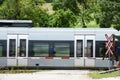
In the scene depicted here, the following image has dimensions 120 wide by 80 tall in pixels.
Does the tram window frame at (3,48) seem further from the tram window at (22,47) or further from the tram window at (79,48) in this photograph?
the tram window at (79,48)

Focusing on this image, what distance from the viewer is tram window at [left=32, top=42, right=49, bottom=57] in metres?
36.9

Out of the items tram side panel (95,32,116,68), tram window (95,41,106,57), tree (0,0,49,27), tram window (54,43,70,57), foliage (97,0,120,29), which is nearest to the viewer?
foliage (97,0,120,29)

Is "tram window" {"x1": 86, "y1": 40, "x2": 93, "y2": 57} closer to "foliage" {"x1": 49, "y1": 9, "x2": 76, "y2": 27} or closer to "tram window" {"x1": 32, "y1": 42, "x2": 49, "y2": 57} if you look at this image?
"tram window" {"x1": 32, "y1": 42, "x2": 49, "y2": 57}

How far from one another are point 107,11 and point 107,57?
378 centimetres

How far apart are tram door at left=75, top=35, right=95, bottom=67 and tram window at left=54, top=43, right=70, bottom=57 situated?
0.71 meters

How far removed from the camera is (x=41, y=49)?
121ft

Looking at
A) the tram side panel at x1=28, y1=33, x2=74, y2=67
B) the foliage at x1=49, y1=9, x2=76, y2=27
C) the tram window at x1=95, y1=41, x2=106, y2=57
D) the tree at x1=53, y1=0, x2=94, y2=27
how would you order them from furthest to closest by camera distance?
the tree at x1=53, y1=0, x2=94, y2=27
the foliage at x1=49, y1=9, x2=76, y2=27
the tram side panel at x1=28, y1=33, x2=74, y2=67
the tram window at x1=95, y1=41, x2=106, y2=57

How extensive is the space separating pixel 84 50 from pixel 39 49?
338 centimetres

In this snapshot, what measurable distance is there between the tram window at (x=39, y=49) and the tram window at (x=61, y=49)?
68 centimetres

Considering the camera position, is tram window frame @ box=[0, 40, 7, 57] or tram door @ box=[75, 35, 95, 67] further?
tram window frame @ box=[0, 40, 7, 57]

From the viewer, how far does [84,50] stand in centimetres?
3656

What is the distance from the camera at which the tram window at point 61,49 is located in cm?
3684

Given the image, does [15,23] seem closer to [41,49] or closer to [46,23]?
[41,49]

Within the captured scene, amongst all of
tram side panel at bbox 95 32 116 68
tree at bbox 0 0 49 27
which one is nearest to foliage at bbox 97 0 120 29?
tram side panel at bbox 95 32 116 68
